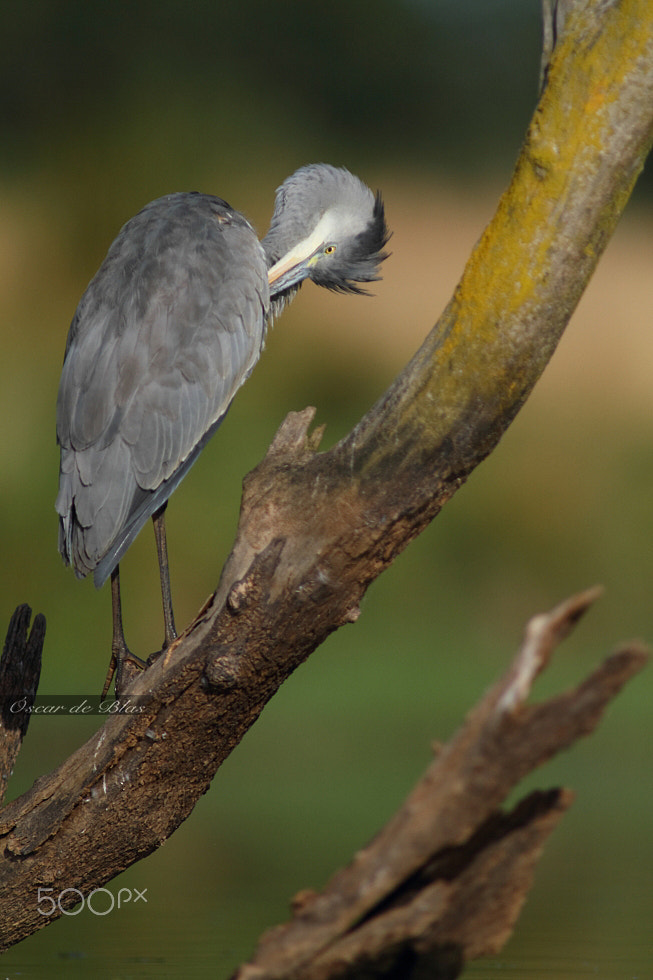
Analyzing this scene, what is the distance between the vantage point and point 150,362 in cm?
398

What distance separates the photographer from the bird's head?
4.87 metres

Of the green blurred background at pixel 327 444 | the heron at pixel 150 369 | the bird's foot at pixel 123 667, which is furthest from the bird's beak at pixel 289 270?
the green blurred background at pixel 327 444

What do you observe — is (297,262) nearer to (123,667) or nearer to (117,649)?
(117,649)

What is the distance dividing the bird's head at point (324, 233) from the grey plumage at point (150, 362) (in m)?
0.48

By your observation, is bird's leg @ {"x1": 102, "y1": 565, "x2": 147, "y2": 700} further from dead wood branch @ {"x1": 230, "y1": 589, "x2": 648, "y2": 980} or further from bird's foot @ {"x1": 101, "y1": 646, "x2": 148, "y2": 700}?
A: dead wood branch @ {"x1": 230, "y1": 589, "x2": 648, "y2": 980}

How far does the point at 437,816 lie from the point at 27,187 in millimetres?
9310

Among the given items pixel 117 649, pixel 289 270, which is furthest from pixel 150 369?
pixel 289 270

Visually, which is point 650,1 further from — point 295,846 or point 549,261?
point 295,846

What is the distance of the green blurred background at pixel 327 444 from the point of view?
5574 mm

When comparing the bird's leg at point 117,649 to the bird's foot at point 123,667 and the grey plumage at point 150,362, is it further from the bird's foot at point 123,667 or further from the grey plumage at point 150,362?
the grey plumage at point 150,362

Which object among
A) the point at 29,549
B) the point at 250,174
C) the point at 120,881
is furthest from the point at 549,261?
the point at 250,174

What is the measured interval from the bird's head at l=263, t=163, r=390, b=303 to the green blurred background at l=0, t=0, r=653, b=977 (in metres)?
2.29

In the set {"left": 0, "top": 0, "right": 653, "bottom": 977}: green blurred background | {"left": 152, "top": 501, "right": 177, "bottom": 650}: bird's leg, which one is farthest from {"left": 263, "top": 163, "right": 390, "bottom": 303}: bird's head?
{"left": 0, "top": 0, "right": 653, "bottom": 977}: green blurred background

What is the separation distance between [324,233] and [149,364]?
126cm
